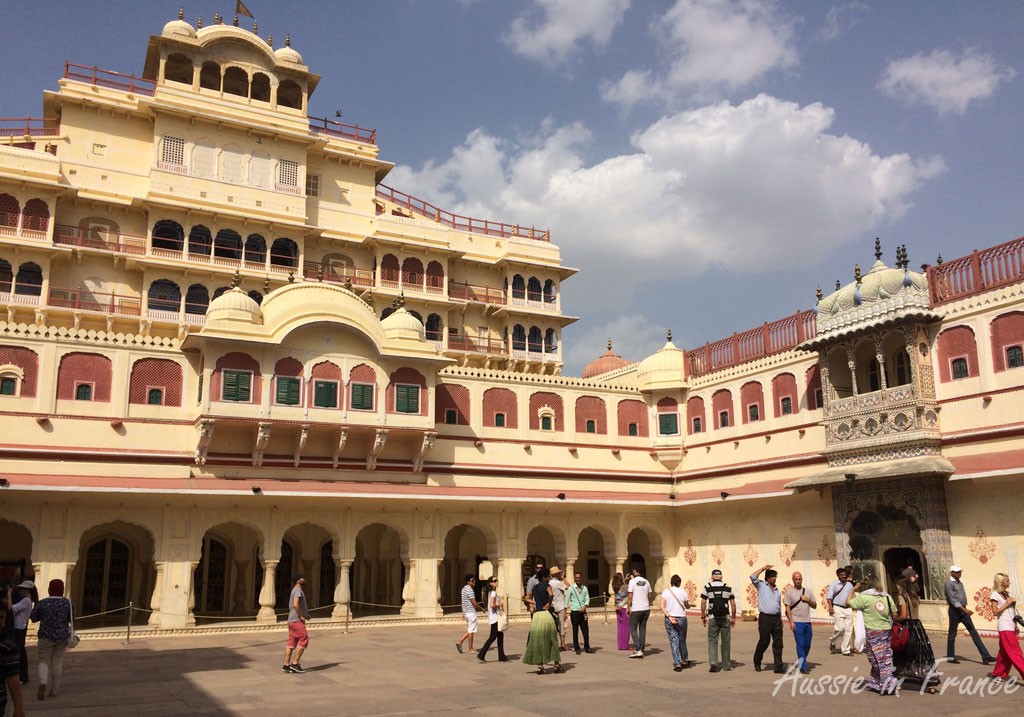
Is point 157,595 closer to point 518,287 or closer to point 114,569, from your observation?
point 114,569

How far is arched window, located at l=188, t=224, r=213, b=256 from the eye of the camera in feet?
110

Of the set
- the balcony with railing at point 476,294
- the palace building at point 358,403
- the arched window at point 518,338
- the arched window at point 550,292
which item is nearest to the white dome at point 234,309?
the palace building at point 358,403

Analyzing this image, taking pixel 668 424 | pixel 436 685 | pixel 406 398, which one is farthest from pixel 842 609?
pixel 668 424

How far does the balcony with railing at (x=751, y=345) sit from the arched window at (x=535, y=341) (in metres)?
8.04

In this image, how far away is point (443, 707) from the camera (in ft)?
38.0

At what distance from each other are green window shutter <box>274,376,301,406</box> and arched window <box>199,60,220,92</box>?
16.2m

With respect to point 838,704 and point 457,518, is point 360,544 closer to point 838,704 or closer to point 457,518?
point 457,518

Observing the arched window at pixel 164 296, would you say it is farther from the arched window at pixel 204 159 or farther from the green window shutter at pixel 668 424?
the green window shutter at pixel 668 424

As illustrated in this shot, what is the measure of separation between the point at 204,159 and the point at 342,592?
59.4 feet

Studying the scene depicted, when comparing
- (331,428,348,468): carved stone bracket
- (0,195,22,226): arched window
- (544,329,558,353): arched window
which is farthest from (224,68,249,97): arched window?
(331,428,348,468): carved stone bracket

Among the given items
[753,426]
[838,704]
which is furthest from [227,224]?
[838,704]

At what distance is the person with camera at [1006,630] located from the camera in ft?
40.4

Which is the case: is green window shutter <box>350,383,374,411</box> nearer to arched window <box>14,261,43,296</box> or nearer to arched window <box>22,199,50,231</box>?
arched window <box>14,261,43,296</box>

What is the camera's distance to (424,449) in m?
28.9
